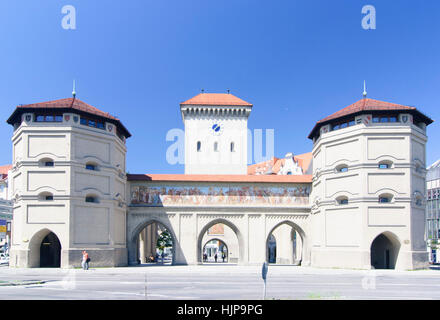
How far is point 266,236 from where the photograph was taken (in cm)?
4553

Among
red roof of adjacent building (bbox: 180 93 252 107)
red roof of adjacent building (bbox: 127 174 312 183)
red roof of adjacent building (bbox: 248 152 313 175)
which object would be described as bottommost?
red roof of adjacent building (bbox: 127 174 312 183)

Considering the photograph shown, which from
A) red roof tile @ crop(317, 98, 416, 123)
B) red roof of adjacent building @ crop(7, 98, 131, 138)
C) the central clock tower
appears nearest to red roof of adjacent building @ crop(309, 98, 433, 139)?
red roof tile @ crop(317, 98, 416, 123)

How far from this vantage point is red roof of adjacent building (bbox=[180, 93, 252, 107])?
66500 millimetres

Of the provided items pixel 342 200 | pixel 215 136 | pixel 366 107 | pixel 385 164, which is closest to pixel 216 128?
pixel 215 136

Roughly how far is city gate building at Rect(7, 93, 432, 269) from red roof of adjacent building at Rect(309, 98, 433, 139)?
109 millimetres

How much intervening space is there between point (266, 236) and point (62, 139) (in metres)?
20.4

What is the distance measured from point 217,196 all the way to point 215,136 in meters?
22.0

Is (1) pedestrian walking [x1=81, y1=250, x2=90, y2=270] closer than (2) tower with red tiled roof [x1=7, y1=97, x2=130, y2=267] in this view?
Yes

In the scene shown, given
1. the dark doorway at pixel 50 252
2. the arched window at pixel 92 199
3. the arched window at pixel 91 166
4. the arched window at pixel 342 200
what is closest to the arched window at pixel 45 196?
the arched window at pixel 92 199

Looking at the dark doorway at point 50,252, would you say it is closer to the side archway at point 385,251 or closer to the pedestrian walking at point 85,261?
the pedestrian walking at point 85,261

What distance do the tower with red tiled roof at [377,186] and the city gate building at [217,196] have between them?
8 centimetres

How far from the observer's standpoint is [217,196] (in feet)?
151

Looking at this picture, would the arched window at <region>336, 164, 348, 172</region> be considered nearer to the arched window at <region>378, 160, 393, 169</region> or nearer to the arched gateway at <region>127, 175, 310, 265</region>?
the arched window at <region>378, 160, 393, 169</region>
